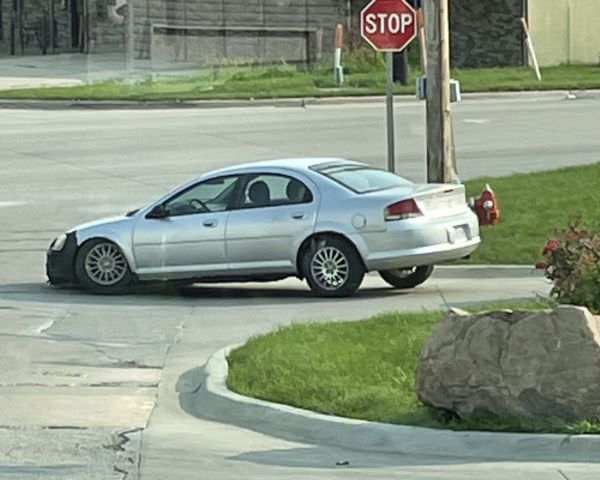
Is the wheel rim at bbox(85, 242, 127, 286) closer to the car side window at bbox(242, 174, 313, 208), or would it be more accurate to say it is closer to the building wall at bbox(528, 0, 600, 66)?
the car side window at bbox(242, 174, 313, 208)

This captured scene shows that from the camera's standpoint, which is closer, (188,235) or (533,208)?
(188,235)

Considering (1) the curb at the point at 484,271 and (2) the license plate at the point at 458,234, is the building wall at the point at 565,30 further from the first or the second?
(2) the license plate at the point at 458,234

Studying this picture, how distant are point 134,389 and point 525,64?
111ft

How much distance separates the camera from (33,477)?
9.29 m

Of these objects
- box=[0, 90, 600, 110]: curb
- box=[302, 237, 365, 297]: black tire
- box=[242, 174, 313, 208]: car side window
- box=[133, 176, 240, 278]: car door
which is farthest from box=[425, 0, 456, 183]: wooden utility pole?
box=[0, 90, 600, 110]: curb

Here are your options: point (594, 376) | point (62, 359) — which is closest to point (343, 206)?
point (62, 359)

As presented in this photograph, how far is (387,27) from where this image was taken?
801 inches

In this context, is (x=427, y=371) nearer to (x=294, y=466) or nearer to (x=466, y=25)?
(x=294, y=466)

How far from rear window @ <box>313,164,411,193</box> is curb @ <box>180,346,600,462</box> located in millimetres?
5994

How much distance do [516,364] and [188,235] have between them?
26.7 ft

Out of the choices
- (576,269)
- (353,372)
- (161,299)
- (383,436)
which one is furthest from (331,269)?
(383,436)

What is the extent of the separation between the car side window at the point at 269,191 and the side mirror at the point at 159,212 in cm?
90

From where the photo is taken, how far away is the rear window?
17.3m

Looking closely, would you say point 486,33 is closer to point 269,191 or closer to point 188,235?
point 269,191
